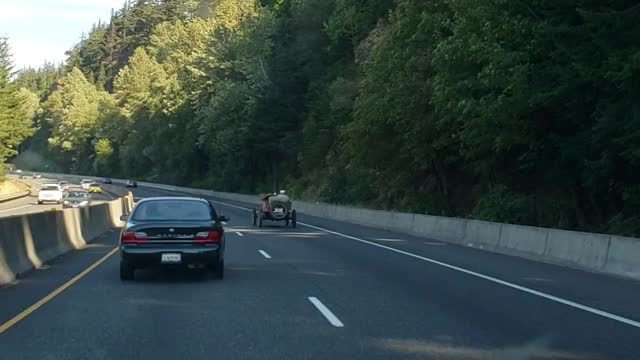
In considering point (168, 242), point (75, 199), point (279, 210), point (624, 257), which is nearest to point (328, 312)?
point (168, 242)

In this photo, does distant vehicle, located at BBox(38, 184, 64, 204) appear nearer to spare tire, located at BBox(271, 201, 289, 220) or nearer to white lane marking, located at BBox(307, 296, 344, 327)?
spare tire, located at BBox(271, 201, 289, 220)

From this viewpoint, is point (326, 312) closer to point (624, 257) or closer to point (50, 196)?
point (624, 257)

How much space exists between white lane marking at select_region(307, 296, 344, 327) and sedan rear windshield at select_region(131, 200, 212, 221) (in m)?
Answer: 3.59

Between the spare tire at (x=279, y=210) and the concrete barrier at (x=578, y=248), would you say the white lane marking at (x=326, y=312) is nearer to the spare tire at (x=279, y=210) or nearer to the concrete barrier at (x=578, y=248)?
the concrete barrier at (x=578, y=248)

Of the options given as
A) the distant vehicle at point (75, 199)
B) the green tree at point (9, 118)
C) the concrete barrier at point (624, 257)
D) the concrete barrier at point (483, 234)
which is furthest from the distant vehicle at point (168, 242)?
the green tree at point (9, 118)

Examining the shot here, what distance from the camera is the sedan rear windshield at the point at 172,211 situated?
52.4ft

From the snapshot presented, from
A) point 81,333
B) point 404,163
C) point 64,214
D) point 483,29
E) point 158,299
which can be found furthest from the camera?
point 404,163

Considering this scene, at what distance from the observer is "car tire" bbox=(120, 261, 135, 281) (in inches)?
616

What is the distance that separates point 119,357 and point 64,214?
1558 centimetres

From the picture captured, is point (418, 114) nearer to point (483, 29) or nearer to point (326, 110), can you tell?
point (483, 29)

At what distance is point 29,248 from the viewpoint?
18547mm

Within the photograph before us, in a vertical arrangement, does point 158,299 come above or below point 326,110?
below

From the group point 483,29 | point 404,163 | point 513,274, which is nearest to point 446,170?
point 404,163

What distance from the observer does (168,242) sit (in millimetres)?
15531
